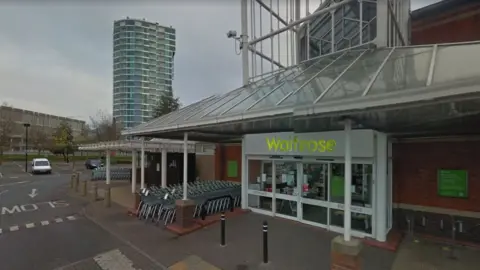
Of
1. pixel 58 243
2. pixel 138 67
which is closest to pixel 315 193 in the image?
pixel 58 243

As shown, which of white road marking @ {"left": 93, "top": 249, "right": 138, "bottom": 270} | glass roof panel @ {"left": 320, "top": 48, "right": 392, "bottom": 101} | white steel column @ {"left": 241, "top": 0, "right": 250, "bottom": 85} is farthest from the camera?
white steel column @ {"left": 241, "top": 0, "right": 250, "bottom": 85}

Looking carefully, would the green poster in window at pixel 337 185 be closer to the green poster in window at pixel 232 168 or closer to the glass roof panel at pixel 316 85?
the glass roof panel at pixel 316 85

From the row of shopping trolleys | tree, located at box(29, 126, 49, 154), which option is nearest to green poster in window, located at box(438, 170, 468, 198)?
the row of shopping trolleys

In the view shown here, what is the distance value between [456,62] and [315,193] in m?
5.70

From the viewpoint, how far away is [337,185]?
8.76 metres

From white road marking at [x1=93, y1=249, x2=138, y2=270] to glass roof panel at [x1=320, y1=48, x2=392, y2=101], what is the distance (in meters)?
5.72

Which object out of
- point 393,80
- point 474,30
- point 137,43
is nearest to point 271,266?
point 393,80

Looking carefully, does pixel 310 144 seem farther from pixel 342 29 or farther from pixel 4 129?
pixel 4 129

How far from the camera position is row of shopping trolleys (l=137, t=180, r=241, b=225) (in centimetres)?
1029

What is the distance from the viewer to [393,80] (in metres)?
4.86

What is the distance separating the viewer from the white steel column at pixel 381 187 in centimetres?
768

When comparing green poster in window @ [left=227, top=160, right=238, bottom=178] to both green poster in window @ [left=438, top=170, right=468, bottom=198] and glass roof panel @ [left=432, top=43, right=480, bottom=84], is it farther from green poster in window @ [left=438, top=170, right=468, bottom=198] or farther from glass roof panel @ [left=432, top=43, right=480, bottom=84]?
glass roof panel @ [left=432, top=43, right=480, bottom=84]

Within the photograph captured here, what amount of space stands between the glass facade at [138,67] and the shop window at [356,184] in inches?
2177

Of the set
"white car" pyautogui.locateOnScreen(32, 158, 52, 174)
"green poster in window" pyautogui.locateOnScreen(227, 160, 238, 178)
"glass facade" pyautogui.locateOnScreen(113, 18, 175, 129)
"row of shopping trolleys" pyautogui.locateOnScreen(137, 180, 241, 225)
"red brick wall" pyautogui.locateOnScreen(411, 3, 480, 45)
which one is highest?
"glass facade" pyautogui.locateOnScreen(113, 18, 175, 129)
